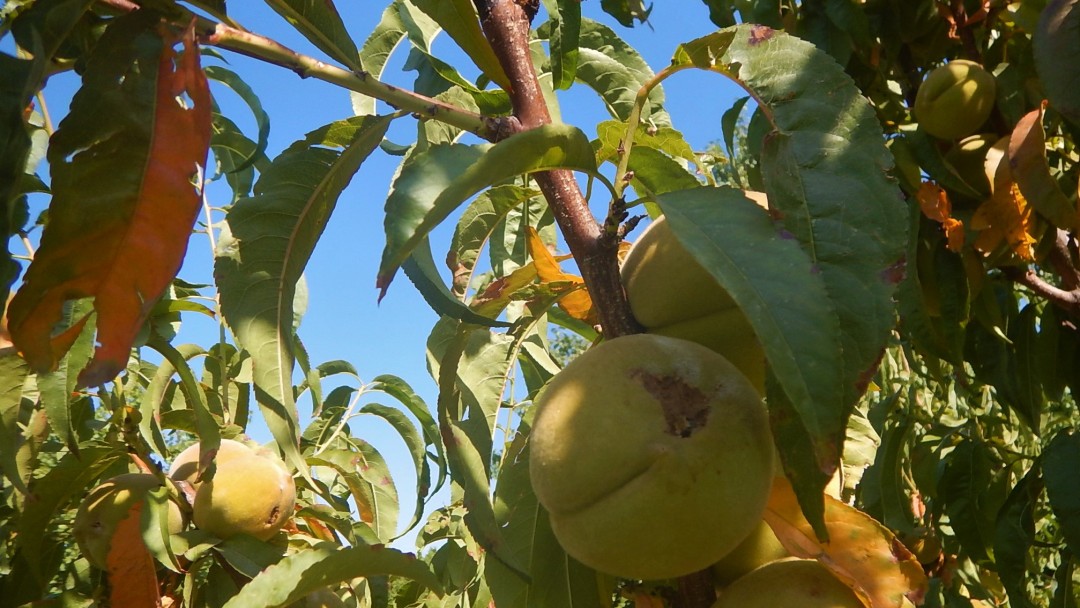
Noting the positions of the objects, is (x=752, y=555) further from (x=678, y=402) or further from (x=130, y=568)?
(x=130, y=568)

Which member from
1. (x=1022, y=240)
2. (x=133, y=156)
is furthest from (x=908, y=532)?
(x=133, y=156)

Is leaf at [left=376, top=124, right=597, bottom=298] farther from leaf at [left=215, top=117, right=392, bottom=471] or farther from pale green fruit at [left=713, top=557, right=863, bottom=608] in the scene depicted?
pale green fruit at [left=713, top=557, right=863, bottom=608]

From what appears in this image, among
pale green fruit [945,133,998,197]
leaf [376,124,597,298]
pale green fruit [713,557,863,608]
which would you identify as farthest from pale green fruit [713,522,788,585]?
pale green fruit [945,133,998,197]

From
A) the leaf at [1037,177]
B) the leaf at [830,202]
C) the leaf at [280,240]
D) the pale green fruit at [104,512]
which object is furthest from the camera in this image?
the pale green fruit at [104,512]

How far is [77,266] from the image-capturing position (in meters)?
0.71

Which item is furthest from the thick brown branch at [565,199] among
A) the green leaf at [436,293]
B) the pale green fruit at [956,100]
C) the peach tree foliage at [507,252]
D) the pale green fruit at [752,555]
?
the pale green fruit at [956,100]

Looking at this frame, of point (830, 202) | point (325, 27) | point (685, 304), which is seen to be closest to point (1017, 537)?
point (685, 304)

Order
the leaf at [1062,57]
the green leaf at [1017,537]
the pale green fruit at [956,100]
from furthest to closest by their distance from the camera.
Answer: the pale green fruit at [956,100] < the green leaf at [1017,537] < the leaf at [1062,57]

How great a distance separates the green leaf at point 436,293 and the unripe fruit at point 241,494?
1.02 metres

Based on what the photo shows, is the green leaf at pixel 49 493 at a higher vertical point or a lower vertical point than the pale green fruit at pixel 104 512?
higher

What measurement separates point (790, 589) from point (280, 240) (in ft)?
2.10

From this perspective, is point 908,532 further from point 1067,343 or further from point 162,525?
point 162,525

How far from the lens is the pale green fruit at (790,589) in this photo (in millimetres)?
779

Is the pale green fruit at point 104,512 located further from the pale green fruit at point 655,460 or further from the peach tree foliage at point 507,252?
the pale green fruit at point 655,460
